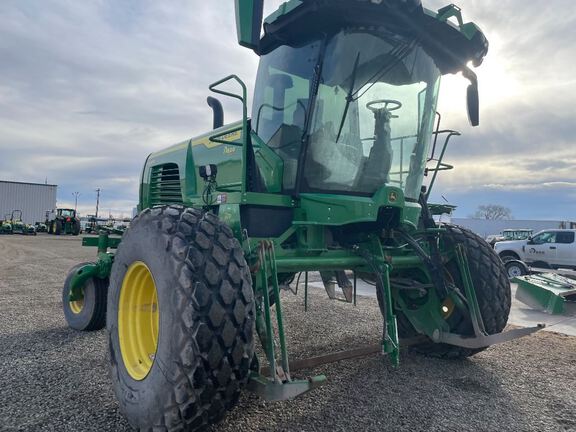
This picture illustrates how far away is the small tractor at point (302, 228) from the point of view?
2.63 metres

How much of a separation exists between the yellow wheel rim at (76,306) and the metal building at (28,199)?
4558cm

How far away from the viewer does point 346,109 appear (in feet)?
11.8

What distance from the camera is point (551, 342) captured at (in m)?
5.85

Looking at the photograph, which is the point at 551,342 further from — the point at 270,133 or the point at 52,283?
the point at 52,283

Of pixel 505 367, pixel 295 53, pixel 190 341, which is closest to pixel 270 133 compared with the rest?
pixel 295 53

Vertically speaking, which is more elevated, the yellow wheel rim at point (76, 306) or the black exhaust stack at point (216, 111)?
the black exhaust stack at point (216, 111)

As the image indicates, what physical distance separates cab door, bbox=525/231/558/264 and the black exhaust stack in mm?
14338

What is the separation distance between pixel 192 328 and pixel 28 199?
166 ft

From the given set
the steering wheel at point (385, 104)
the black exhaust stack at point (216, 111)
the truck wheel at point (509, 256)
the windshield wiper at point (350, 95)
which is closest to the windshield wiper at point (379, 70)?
the windshield wiper at point (350, 95)

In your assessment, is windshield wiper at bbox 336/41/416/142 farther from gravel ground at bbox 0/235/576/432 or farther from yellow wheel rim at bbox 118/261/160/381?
gravel ground at bbox 0/235/576/432

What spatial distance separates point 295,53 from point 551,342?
484 cm

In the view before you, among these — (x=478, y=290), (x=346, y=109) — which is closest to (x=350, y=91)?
(x=346, y=109)

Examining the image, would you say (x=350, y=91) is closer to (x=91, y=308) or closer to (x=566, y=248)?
(x=91, y=308)

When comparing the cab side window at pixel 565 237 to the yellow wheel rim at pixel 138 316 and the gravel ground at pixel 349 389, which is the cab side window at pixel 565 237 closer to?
the gravel ground at pixel 349 389
